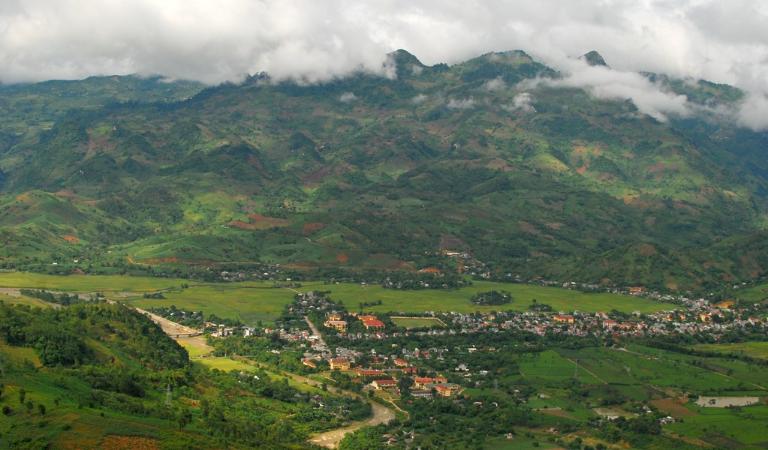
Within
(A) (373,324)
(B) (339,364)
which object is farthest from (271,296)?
(B) (339,364)

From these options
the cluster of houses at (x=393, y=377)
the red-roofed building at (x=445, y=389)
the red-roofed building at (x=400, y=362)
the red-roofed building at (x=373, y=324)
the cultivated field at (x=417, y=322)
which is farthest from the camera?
the cultivated field at (x=417, y=322)

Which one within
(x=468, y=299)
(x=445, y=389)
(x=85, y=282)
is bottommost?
(x=445, y=389)

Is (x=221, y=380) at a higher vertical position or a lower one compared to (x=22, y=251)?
lower

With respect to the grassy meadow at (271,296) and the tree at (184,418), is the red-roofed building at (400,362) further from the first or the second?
the tree at (184,418)

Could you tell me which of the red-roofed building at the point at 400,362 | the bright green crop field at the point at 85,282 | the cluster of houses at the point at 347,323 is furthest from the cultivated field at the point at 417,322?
the bright green crop field at the point at 85,282

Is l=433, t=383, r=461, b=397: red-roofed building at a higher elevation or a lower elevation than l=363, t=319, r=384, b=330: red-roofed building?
lower

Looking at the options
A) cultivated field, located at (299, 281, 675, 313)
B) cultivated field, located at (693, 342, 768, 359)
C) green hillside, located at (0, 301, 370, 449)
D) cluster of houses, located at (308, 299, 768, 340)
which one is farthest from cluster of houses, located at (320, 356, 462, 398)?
cultivated field, located at (693, 342, 768, 359)

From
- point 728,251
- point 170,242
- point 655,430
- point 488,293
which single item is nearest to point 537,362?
point 655,430

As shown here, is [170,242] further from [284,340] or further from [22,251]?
[284,340]

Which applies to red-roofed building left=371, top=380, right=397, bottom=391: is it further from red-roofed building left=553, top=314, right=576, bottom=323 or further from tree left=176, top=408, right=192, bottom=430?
red-roofed building left=553, top=314, right=576, bottom=323

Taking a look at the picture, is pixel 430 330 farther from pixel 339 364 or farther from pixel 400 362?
pixel 339 364

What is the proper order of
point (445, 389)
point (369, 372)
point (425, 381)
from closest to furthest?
1. point (445, 389)
2. point (425, 381)
3. point (369, 372)
